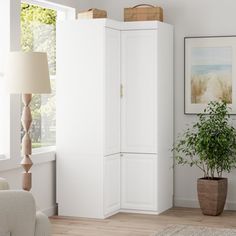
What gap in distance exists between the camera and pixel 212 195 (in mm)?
6848

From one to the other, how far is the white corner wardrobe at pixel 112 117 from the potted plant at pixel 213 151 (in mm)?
403

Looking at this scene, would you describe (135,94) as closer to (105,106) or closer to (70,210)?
(105,106)

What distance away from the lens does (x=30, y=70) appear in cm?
534

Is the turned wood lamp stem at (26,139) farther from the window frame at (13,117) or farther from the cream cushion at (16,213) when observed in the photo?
the cream cushion at (16,213)

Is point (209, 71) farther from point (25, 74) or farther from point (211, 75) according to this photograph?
point (25, 74)

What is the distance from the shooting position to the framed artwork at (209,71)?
7.14 m

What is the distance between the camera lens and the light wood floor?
608 cm

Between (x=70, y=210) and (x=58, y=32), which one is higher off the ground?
(x=58, y=32)

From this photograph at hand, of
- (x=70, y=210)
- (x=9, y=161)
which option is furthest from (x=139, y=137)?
(x=9, y=161)

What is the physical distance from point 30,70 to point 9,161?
1062 millimetres

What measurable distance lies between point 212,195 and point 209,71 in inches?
54.9

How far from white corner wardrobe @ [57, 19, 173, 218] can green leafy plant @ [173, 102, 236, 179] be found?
0.31 metres

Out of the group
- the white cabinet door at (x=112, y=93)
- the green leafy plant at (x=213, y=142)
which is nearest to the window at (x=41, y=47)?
the white cabinet door at (x=112, y=93)

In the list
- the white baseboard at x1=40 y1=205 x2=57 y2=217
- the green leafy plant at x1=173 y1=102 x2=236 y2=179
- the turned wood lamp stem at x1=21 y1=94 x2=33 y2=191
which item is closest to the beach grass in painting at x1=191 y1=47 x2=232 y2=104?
the green leafy plant at x1=173 y1=102 x2=236 y2=179
